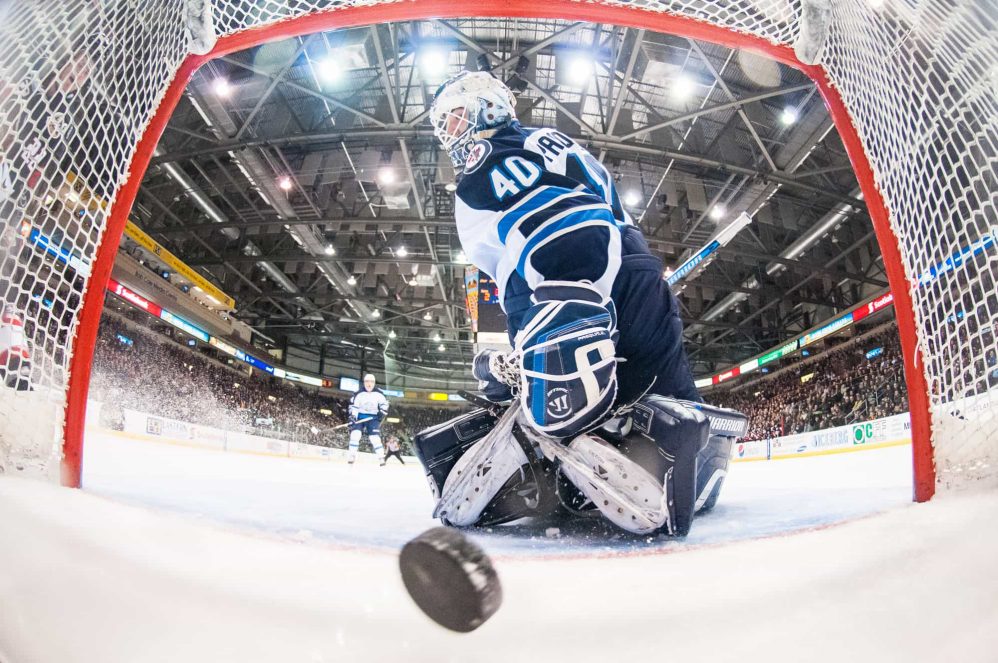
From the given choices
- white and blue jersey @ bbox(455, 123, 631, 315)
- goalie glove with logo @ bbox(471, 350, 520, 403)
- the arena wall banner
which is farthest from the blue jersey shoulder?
the arena wall banner

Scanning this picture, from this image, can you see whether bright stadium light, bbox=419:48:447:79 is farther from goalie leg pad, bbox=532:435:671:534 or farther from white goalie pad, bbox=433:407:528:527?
goalie leg pad, bbox=532:435:671:534

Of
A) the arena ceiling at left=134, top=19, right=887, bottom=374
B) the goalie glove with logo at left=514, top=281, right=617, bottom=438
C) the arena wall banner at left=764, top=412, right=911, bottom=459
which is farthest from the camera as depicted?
the arena ceiling at left=134, top=19, right=887, bottom=374

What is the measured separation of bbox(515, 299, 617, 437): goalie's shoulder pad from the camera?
677mm

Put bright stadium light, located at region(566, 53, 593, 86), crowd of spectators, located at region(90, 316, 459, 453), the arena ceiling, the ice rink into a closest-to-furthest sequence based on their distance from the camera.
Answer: the ice rink
bright stadium light, located at region(566, 53, 593, 86)
the arena ceiling
crowd of spectators, located at region(90, 316, 459, 453)

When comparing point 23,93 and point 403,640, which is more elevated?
point 23,93

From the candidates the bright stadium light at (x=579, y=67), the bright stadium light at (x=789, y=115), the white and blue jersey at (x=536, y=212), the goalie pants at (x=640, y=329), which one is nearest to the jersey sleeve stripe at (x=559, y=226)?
the white and blue jersey at (x=536, y=212)

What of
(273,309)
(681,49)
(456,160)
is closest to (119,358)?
(273,309)

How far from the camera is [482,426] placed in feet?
3.22

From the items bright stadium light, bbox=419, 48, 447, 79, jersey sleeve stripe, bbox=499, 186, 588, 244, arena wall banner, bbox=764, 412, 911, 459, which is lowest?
arena wall banner, bbox=764, 412, 911, 459

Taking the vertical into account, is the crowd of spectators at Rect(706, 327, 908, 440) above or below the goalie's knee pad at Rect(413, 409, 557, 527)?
above

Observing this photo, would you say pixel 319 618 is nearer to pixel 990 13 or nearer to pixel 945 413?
pixel 945 413

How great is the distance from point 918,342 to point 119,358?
37.4ft

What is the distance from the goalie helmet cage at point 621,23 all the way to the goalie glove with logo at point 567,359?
479mm

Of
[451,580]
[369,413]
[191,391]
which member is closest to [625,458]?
[451,580]
